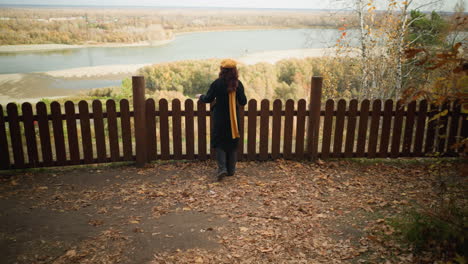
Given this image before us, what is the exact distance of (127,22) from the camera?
11.8 meters

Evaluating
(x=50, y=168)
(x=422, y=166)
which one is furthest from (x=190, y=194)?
(x=422, y=166)

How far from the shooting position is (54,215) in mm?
4492

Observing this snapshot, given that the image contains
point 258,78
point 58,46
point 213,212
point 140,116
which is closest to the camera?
point 213,212

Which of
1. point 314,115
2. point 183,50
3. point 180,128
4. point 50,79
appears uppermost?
point 183,50

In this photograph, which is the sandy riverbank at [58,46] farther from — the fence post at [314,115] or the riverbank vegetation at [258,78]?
the fence post at [314,115]

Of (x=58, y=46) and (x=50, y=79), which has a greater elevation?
(x=58, y=46)

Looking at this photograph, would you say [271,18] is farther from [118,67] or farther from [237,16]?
[118,67]

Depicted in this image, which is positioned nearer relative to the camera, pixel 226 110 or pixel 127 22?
pixel 226 110

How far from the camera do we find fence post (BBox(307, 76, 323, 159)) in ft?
20.5

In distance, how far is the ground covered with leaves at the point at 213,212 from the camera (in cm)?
360

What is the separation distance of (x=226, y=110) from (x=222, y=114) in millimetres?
94

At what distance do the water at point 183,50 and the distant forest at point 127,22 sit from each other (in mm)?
328

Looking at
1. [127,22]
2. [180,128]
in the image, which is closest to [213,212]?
[180,128]

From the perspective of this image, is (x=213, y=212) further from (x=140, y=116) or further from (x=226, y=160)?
(x=140, y=116)
